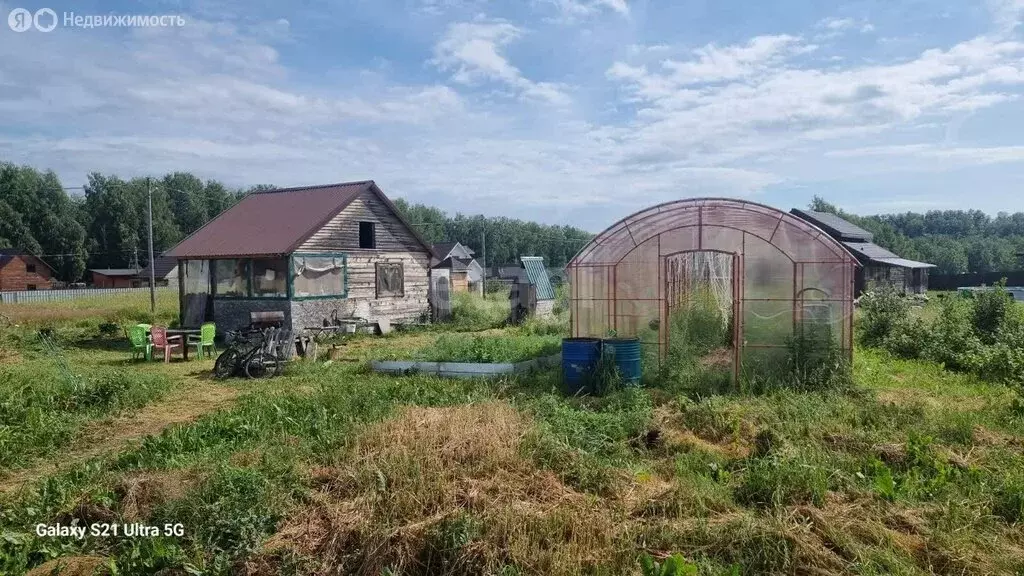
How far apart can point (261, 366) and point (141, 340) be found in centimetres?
423

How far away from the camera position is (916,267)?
3775cm

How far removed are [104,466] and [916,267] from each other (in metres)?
42.5

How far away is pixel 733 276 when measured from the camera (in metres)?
10.3

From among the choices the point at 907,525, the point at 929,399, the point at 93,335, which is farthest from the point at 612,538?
the point at 93,335

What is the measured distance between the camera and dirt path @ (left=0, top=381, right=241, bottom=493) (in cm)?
652

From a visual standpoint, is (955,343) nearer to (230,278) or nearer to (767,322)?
(767,322)

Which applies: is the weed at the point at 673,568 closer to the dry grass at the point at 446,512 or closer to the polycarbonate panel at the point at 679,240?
the dry grass at the point at 446,512

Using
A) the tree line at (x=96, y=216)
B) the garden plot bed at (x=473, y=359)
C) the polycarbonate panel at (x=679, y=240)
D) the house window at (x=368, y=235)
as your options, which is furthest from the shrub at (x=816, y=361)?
the tree line at (x=96, y=216)

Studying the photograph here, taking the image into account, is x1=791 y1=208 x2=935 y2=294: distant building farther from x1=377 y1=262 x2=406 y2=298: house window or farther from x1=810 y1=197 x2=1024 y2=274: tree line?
x1=377 y1=262 x2=406 y2=298: house window

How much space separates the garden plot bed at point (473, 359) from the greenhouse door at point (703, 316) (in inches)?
99.6

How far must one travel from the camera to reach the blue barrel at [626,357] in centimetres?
961

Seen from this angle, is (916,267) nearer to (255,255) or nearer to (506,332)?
(506,332)

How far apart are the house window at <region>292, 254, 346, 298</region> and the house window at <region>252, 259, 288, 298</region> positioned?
1.03 ft

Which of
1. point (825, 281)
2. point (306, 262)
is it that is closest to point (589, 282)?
point (825, 281)
